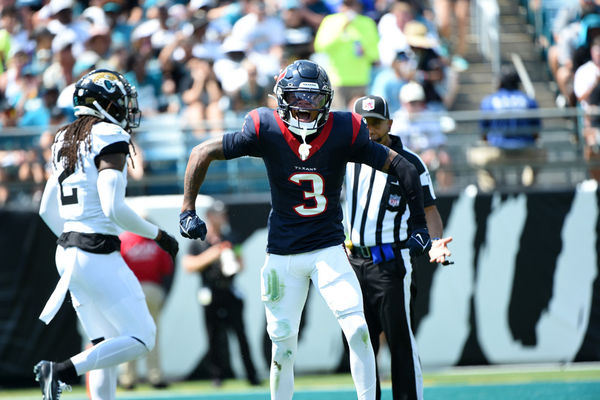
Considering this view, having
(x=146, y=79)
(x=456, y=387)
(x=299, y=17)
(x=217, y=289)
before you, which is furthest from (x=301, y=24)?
(x=456, y=387)

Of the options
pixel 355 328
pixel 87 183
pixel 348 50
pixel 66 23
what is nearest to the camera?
pixel 355 328

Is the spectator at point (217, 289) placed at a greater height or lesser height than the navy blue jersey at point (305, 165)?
lesser

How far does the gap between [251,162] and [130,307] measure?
4639mm

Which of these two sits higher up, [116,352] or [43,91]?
[43,91]

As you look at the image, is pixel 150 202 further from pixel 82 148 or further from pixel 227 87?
pixel 82 148

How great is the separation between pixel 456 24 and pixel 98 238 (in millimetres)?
8707

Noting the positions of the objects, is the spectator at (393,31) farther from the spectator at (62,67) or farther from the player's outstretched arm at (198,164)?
the player's outstretched arm at (198,164)

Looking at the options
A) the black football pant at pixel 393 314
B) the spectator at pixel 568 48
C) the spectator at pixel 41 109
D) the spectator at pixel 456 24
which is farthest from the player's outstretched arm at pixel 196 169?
the spectator at pixel 456 24

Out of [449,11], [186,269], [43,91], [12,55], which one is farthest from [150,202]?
[449,11]

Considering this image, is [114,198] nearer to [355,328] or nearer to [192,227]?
[192,227]

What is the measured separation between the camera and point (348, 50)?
11.2 metres

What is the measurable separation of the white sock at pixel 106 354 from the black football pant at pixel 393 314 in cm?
168

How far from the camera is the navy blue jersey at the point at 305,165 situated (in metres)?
5.53

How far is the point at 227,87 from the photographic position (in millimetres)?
11195
